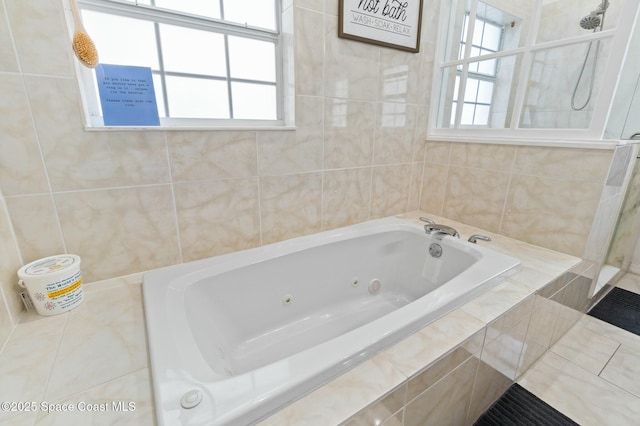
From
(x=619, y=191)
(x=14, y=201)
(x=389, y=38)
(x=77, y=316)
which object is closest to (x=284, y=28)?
(x=389, y=38)

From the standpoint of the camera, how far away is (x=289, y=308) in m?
1.36

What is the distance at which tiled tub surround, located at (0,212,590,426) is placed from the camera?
0.60m

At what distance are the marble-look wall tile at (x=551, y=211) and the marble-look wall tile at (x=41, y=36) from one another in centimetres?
192

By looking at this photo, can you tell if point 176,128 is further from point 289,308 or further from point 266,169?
point 289,308

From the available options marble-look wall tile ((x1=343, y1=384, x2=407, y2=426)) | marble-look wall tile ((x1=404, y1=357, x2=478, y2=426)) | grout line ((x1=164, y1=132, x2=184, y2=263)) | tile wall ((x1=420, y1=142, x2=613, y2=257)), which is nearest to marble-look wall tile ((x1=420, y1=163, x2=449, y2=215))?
tile wall ((x1=420, y1=142, x2=613, y2=257))

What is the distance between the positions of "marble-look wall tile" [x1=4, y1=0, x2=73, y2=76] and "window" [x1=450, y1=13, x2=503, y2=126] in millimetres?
1842

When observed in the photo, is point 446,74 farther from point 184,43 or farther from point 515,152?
point 184,43

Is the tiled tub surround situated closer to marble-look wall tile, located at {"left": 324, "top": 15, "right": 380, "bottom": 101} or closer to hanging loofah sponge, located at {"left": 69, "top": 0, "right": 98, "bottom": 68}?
hanging loofah sponge, located at {"left": 69, "top": 0, "right": 98, "bottom": 68}

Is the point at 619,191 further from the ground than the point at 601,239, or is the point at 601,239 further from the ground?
the point at 619,191

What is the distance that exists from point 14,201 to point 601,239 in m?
2.42

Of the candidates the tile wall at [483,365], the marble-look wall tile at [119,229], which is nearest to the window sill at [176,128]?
the marble-look wall tile at [119,229]

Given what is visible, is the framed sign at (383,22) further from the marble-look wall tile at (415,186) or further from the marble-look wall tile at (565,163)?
the marble-look wall tile at (565,163)

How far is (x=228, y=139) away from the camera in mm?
1168

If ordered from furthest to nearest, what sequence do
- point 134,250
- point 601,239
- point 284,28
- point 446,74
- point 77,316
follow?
point 446,74 < point 601,239 < point 284,28 < point 134,250 < point 77,316
